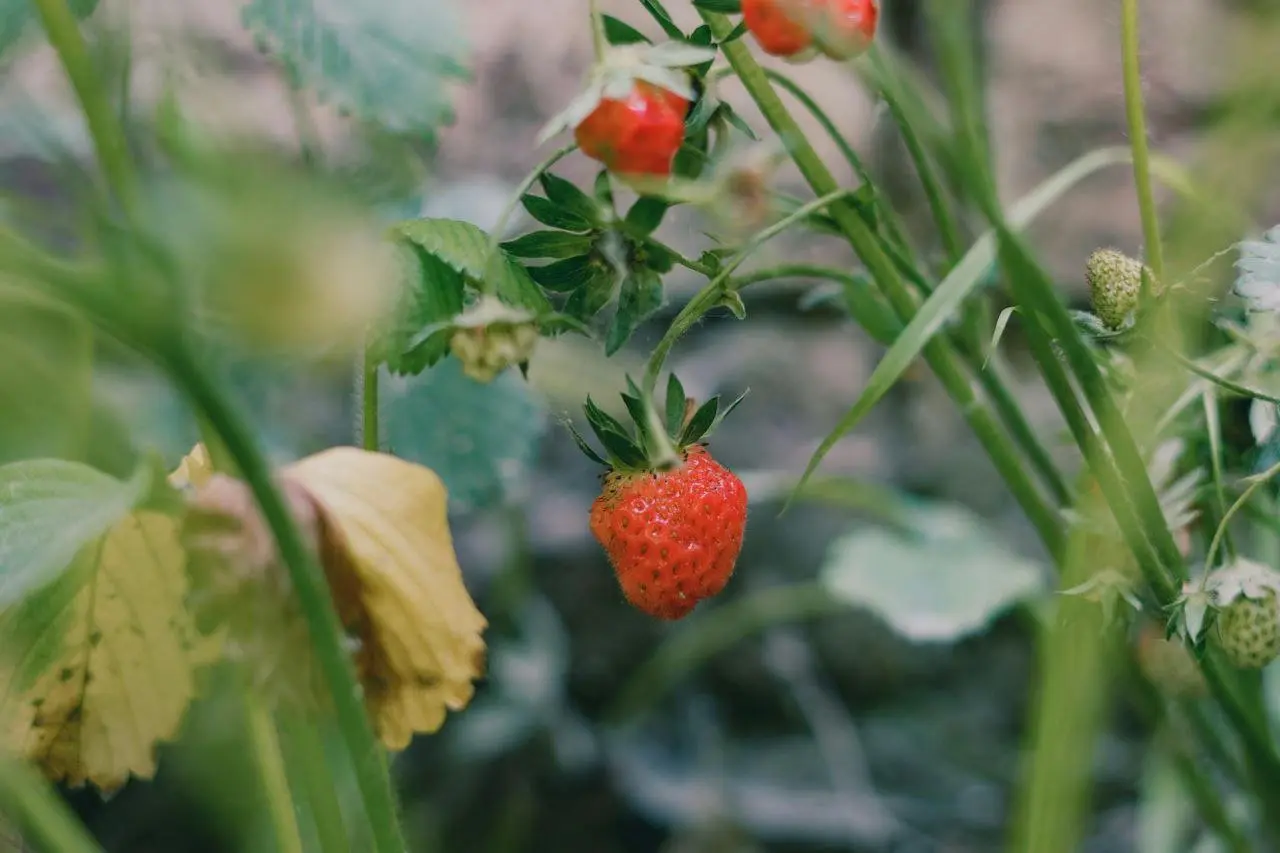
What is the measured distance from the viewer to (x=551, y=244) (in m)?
0.39

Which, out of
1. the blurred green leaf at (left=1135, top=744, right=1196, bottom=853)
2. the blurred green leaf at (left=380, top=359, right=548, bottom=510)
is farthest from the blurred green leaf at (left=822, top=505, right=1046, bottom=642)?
the blurred green leaf at (left=380, top=359, right=548, bottom=510)

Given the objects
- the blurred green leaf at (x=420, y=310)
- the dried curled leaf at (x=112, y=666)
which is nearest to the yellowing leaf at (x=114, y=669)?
the dried curled leaf at (x=112, y=666)

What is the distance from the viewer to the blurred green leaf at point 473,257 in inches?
14.6

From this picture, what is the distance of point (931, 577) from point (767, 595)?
0.29 m

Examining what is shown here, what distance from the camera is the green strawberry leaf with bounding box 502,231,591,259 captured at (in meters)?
0.38

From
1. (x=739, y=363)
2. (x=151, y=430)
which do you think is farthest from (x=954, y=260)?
(x=739, y=363)

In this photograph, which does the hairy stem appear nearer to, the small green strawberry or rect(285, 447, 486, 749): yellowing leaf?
the small green strawberry

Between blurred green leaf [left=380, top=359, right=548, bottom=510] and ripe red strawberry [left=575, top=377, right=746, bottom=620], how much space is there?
11.5 inches

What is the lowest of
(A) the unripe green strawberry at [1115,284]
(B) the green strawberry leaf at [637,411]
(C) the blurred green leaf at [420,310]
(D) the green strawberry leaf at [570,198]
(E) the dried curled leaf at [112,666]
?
(E) the dried curled leaf at [112,666]

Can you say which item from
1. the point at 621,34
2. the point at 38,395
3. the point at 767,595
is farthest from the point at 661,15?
the point at 767,595

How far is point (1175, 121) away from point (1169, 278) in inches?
33.6

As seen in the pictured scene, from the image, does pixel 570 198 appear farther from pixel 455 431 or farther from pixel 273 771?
pixel 455 431

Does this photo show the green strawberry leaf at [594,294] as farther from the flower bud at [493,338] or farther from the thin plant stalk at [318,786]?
the thin plant stalk at [318,786]

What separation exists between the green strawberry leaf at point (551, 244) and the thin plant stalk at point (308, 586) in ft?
0.46
